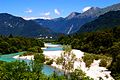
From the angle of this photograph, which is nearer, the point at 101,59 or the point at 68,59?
the point at 68,59

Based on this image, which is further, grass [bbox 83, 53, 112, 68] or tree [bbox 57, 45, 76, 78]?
grass [bbox 83, 53, 112, 68]

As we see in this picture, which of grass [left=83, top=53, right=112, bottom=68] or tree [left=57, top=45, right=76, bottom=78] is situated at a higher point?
tree [left=57, top=45, right=76, bottom=78]

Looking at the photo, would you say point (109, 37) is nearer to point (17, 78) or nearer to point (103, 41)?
point (103, 41)

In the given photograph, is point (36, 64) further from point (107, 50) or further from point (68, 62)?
point (107, 50)

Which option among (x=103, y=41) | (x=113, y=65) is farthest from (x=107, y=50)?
(x=113, y=65)

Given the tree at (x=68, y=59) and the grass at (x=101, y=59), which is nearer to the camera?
the tree at (x=68, y=59)

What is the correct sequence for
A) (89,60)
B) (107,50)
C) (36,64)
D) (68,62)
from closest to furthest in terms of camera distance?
(68,62)
(36,64)
(89,60)
(107,50)

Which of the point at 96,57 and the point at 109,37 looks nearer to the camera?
the point at 96,57

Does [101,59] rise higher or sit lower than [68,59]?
lower

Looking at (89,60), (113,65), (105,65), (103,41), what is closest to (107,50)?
(103,41)

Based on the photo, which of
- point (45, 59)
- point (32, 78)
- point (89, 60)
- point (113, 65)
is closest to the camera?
point (32, 78)

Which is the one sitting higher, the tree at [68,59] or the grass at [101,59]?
the tree at [68,59]
